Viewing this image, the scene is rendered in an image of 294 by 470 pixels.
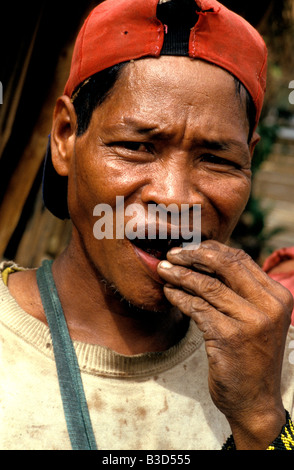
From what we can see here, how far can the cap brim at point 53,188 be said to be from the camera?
85.0 inches

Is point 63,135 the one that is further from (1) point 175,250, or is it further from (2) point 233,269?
(2) point 233,269

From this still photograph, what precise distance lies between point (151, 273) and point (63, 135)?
72cm

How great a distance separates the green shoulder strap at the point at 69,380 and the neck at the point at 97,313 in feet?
0.27

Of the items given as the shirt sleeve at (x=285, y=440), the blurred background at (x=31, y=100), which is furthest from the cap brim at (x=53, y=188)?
the shirt sleeve at (x=285, y=440)

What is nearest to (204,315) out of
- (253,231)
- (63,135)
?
(63,135)

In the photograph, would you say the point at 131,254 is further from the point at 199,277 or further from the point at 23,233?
the point at 23,233

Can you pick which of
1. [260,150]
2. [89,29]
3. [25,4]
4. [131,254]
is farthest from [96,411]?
[260,150]

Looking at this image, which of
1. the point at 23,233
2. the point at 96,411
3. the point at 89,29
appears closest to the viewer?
the point at 96,411

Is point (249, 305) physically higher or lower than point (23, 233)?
higher

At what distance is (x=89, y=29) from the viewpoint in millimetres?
1932

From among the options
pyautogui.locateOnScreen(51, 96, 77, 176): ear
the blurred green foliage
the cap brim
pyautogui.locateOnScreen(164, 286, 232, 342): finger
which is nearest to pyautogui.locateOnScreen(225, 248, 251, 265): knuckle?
pyautogui.locateOnScreen(164, 286, 232, 342): finger

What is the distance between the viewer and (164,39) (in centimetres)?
175

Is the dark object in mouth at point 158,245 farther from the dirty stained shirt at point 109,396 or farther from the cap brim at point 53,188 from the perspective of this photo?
the cap brim at point 53,188
